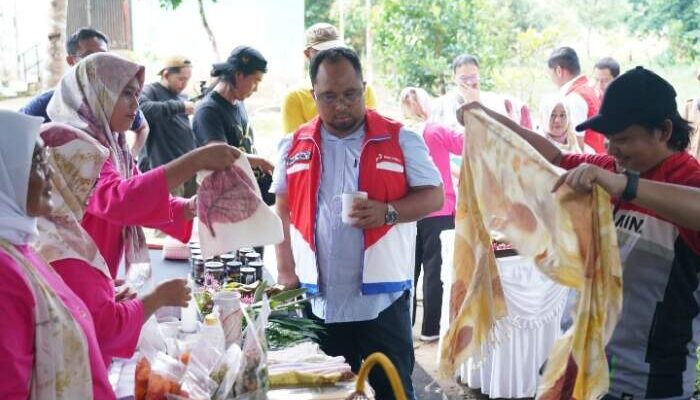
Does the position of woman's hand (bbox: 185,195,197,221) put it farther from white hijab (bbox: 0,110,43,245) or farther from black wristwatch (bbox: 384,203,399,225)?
white hijab (bbox: 0,110,43,245)

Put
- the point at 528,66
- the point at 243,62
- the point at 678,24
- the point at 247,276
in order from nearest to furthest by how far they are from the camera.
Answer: the point at 247,276, the point at 243,62, the point at 528,66, the point at 678,24

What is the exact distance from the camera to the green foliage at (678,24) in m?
12.6

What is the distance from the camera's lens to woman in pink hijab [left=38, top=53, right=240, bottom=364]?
2.04 m

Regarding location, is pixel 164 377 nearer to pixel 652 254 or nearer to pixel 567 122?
pixel 652 254

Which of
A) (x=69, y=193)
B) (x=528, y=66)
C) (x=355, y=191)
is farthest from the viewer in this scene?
(x=528, y=66)

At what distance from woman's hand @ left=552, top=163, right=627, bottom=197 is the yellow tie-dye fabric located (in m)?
0.03

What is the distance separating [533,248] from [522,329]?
2.29m

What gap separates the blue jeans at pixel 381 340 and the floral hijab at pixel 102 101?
2.59 ft

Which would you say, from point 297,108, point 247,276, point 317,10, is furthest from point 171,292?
point 317,10

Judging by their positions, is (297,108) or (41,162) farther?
(297,108)

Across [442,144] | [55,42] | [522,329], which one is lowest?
[522,329]

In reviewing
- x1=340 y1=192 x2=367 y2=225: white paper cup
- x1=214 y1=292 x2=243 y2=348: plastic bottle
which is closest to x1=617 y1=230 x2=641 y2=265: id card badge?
x1=340 y1=192 x2=367 y2=225: white paper cup

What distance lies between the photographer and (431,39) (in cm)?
1157

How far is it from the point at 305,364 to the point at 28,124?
3.65ft
